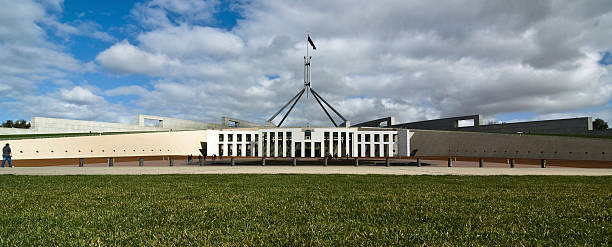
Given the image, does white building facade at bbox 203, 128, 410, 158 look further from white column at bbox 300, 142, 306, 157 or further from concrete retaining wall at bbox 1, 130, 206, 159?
concrete retaining wall at bbox 1, 130, 206, 159

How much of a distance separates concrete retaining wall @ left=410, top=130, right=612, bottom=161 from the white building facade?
4.11m

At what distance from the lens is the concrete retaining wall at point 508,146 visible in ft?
117

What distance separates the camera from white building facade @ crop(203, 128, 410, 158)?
1965 inches

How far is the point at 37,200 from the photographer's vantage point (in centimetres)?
711

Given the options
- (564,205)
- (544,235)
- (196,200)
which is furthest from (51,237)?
(564,205)

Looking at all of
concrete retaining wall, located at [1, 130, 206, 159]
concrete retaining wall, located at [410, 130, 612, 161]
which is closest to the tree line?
concrete retaining wall, located at [1, 130, 206, 159]

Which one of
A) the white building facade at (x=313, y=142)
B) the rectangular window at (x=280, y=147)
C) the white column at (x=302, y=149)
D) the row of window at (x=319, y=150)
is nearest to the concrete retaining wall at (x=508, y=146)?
the white building facade at (x=313, y=142)

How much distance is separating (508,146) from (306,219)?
4691cm

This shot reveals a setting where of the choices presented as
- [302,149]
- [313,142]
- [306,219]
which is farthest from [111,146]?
[306,219]

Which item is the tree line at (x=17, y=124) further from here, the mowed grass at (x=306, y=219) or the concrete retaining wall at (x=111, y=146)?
the mowed grass at (x=306, y=219)

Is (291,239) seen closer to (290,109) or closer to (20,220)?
(20,220)

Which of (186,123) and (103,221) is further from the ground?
(186,123)

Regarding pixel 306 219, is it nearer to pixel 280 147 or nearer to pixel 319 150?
pixel 280 147

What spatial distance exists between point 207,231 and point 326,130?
4558 centimetres
